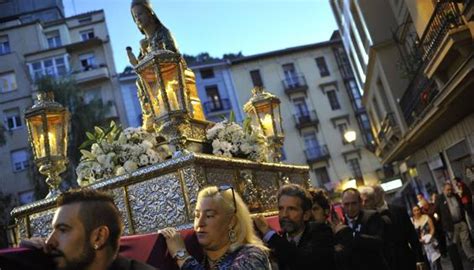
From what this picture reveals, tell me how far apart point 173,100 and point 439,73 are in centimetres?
1085

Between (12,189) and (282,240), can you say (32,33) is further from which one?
(282,240)

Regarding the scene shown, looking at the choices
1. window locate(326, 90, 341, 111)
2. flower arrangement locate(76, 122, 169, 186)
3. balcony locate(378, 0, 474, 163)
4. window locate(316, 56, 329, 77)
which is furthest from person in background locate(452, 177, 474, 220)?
window locate(316, 56, 329, 77)

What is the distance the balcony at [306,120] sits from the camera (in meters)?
42.4

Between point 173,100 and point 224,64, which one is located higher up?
point 224,64

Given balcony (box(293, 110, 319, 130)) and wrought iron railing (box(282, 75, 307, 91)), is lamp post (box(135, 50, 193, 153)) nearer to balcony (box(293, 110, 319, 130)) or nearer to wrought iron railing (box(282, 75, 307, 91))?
balcony (box(293, 110, 319, 130))

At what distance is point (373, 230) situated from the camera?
498cm

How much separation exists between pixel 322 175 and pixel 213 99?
39.4 feet

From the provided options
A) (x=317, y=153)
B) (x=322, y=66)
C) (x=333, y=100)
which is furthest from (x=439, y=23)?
(x=322, y=66)

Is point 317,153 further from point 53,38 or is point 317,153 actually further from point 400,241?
point 400,241

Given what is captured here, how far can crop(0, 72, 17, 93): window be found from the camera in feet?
107

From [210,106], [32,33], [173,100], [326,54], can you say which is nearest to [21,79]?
[32,33]

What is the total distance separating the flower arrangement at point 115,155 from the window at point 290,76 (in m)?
39.5

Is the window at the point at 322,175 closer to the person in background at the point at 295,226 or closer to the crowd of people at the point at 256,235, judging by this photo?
the crowd of people at the point at 256,235

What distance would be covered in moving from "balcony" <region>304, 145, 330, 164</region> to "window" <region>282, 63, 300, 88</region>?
6.22 metres
